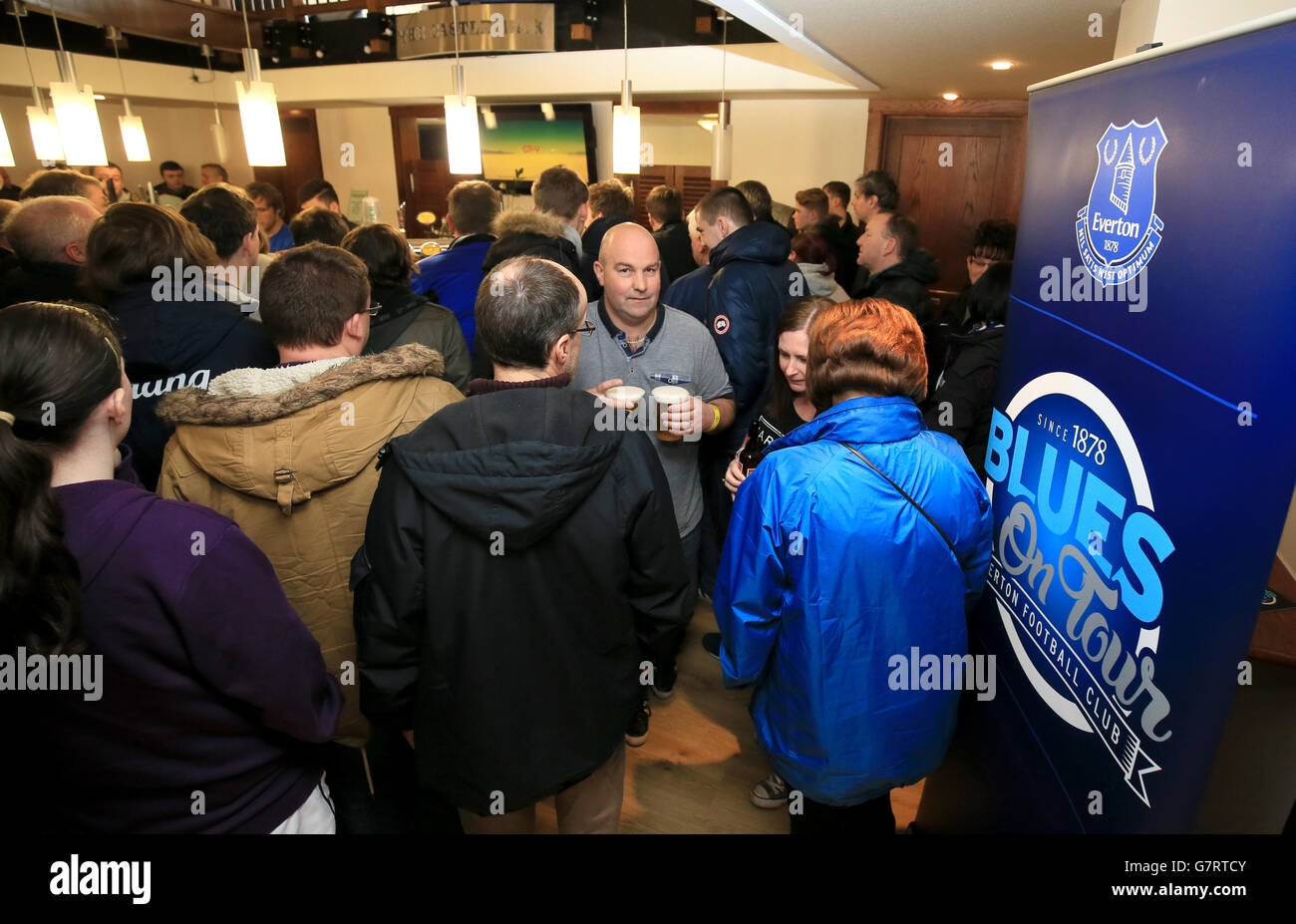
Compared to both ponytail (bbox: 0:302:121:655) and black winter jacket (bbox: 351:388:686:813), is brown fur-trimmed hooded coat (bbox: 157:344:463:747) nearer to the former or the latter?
black winter jacket (bbox: 351:388:686:813)

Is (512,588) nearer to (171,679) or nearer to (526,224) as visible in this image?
(171,679)

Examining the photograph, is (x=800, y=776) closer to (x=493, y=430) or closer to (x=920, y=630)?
(x=920, y=630)

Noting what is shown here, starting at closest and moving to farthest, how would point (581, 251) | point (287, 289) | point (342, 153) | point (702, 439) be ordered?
point (287, 289) → point (702, 439) → point (581, 251) → point (342, 153)

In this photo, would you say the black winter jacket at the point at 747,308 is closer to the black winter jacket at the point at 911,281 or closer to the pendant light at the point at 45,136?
the black winter jacket at the point at 911,281

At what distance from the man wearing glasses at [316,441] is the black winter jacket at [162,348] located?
0.46 meters

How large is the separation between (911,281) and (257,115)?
288 cm

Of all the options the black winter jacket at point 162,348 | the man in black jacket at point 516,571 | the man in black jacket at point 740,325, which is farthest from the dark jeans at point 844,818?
the black winter jacket at point 162,348

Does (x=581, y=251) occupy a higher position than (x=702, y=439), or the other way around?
(x=581, y=251)

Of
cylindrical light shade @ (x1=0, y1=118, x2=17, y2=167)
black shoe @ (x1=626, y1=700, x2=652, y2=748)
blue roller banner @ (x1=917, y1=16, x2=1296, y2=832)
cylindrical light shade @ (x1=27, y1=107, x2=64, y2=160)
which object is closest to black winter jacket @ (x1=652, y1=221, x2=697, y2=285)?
black shoe @ (x1=626, y1=700, x2=652, y2=748)

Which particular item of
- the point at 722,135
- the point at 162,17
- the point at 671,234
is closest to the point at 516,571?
the point at 671,234

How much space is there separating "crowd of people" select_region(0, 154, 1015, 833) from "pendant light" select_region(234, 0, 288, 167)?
3.84 ft
